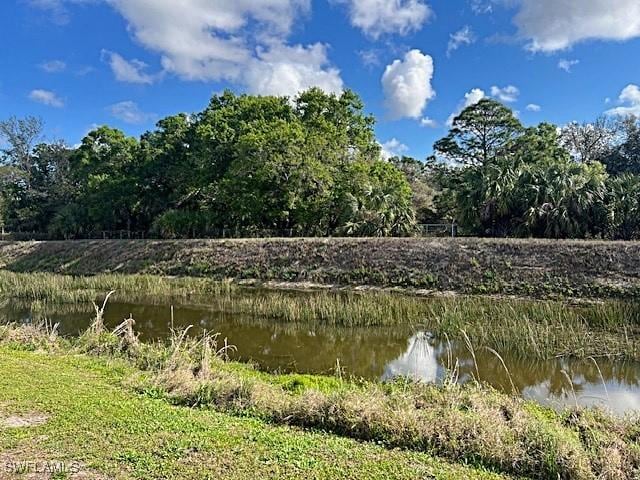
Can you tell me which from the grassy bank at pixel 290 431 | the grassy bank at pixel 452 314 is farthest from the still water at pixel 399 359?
Answer: the grassy bank at pixel 290 431

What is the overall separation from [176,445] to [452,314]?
350 inches

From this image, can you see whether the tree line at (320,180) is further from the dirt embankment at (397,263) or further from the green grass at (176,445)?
the green grass at (176,445)

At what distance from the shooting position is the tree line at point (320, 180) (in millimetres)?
22172

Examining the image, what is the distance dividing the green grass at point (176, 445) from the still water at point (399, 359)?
2.79 metres

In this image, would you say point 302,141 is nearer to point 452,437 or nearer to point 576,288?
point 576,288

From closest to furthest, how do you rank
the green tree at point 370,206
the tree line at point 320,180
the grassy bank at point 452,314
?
the grassy bank at point 452,314 → the tree line at point 320,180 → the green tree at point 370,206

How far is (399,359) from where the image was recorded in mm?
9719

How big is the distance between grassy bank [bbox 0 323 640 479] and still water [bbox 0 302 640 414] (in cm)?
161

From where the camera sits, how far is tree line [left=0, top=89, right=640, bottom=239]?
72.7 feet

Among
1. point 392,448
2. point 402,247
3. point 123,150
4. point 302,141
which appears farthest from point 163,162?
point 392,448

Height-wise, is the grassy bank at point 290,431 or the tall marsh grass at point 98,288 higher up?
the tall marsh grass at point 98,288

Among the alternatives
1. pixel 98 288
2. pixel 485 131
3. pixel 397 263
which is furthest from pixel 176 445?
pixel 485 131

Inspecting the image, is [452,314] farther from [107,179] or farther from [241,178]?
[107,179]

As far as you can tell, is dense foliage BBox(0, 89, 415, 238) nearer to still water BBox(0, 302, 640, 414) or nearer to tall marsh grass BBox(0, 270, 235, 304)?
tall marsh grass BBox(0, 270, 235, 304)
